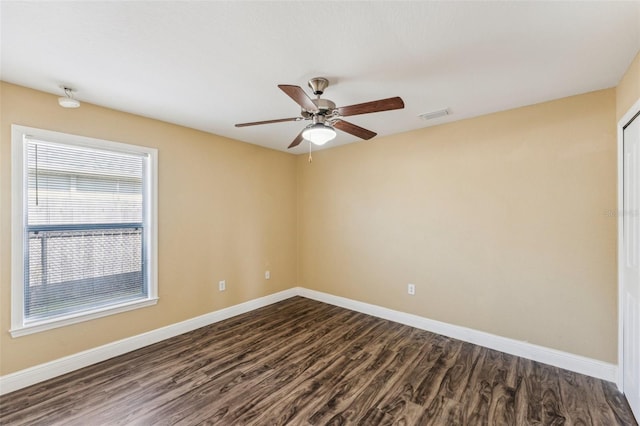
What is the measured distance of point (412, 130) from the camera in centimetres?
348

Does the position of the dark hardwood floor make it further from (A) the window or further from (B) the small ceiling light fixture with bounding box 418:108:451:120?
(B) the small ceiling light fixture with bounding box 418:108:451:120

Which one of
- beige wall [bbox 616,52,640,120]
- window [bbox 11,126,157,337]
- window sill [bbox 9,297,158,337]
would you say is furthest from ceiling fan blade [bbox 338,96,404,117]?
window sill [bbox 9,297,158,337]

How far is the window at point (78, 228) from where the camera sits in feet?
7.55

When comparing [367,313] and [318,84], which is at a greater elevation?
[318,84]

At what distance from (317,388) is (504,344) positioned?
2.00 meters

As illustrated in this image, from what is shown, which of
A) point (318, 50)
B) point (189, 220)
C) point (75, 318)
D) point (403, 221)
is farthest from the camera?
point (403, 221)

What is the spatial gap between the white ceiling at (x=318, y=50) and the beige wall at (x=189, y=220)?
28 centimetres

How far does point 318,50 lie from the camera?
180cm

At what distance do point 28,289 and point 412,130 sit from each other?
4181mm

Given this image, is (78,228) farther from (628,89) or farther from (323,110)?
(628,89)

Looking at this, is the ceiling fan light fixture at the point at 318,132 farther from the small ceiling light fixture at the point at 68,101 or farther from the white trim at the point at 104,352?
the white trim at the point at 104,352

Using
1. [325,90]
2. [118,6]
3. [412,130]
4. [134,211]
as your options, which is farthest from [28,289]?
[412,130]

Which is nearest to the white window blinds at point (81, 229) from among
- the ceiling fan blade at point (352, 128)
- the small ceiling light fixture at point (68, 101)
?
the small ceiling light fixture at point (68, 101)

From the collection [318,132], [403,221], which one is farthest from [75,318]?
[403,221]
